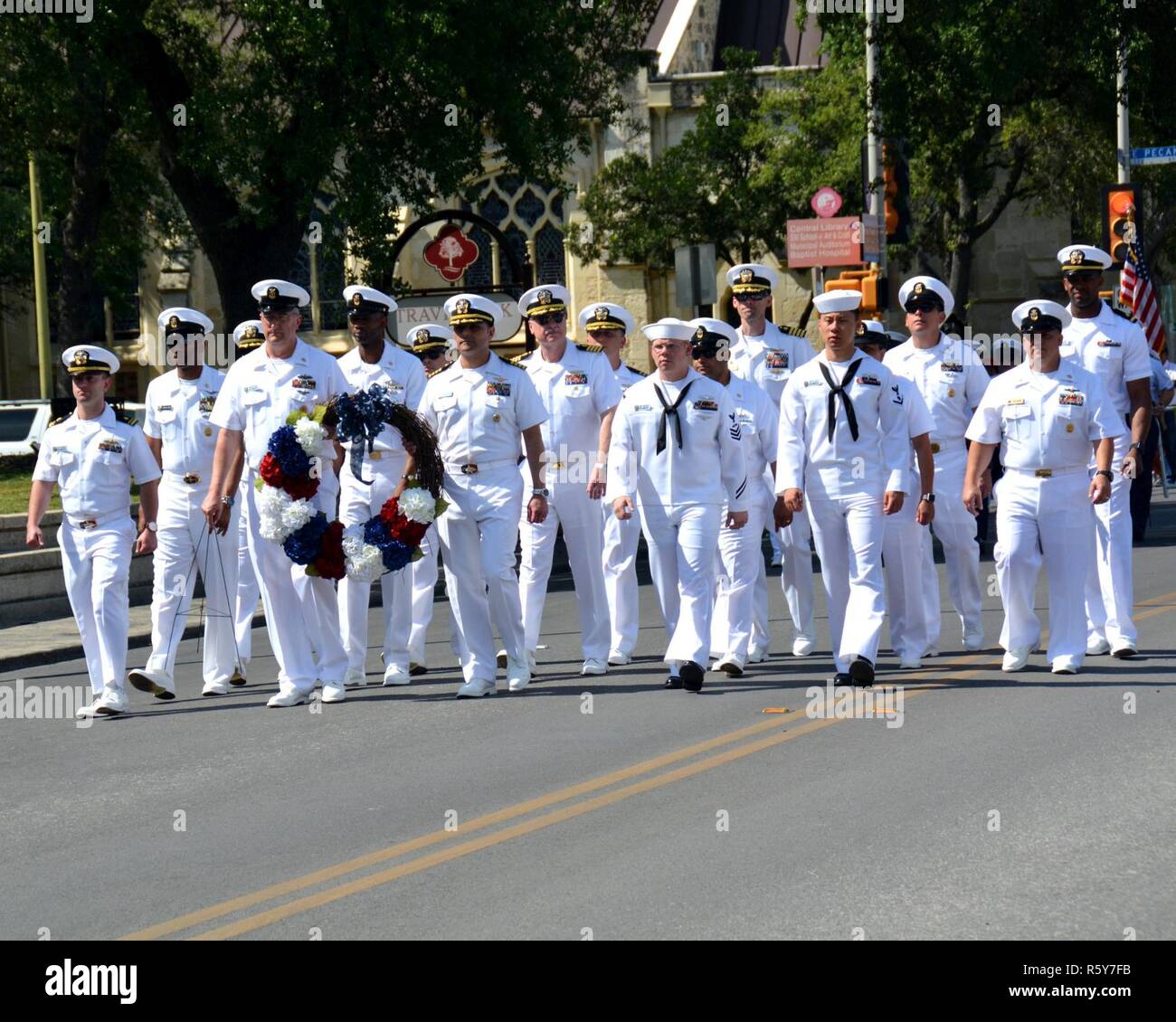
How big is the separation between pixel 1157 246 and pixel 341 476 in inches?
1321

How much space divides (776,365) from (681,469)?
278 centimetres

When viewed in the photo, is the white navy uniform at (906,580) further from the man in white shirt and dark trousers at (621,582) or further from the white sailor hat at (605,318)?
the white sailor hat at (605,318)

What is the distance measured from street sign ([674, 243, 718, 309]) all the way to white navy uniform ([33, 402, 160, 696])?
1087cm

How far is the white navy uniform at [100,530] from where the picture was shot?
1141 centimetres

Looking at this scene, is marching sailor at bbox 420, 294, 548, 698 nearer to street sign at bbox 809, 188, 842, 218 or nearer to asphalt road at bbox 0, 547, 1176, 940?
asphalt road at bbox 0, 547, 1176, 940

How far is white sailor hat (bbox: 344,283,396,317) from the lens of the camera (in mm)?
12344

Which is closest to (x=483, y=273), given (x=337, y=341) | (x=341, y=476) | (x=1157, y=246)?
(x=337, y=341)

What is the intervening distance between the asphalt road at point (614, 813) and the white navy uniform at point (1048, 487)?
0.34 metres

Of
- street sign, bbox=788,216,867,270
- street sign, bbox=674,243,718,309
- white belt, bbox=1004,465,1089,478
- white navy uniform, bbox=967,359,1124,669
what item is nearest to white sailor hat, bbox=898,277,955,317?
white navy uniform, bbox=967,359,1124,669

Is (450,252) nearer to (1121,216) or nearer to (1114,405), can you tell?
(1121,216)

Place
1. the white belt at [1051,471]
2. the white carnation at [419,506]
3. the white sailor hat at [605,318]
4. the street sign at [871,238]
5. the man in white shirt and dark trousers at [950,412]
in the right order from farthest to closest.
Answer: the street sign at [871,238]
the white sailor hat at [605,318]
the man in white shirt and dark trousers at [950,412]
the white belt at [1051,471]
the white carnation at [419,506]

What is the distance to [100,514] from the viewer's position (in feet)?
37.6

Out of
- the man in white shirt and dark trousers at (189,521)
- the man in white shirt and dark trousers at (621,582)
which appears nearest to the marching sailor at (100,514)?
the man in white shirt and dark trousers at (189,521)

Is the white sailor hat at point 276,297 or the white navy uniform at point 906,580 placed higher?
the white sailor hat at point 276,297
